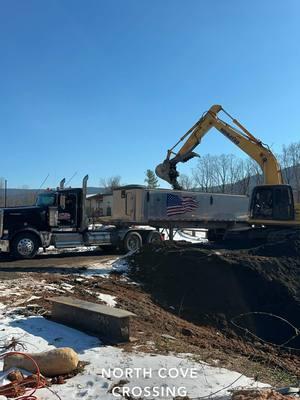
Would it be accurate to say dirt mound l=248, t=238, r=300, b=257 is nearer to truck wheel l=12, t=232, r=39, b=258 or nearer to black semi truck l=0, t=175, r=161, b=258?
black semi truck l=0, t=175, r=161, b=258

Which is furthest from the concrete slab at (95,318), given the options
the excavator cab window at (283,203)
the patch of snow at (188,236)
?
the patch of snow at (188,236)

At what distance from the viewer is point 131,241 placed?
2120cm

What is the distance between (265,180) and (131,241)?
264 inches

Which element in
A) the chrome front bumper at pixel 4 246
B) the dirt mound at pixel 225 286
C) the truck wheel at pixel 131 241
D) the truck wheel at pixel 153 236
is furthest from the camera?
the truck wheel at pixel 153 236

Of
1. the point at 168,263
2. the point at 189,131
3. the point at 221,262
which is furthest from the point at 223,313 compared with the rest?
the point at 189,131

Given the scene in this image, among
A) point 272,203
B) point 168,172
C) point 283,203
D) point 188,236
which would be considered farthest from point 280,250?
point 188,236

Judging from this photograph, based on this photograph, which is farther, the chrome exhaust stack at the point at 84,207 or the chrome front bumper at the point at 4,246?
the chrome exhaust stack at the point at 84,207

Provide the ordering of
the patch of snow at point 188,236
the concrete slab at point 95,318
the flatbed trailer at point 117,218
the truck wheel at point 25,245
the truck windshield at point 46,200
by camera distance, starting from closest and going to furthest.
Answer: the concrete slab at point 95,318, the truck wheel at point 25,245, the flatbed trailer at point 117,218, the truck windshield at point 46,200, the patch of snow at point 188,236

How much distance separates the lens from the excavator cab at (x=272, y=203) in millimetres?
19703

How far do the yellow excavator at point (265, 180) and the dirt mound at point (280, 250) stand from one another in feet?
4.45

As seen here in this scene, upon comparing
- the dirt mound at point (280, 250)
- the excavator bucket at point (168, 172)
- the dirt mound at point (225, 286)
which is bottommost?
the dirt mound at point (225, 286)

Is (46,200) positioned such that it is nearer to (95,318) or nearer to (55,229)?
(55,229)

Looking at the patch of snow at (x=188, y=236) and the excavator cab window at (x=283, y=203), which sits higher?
the excavator cab window at (x=283, y=203)

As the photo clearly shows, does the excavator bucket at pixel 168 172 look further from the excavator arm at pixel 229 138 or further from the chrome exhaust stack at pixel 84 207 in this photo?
the chrome exhaust stack at pixel 84 207
